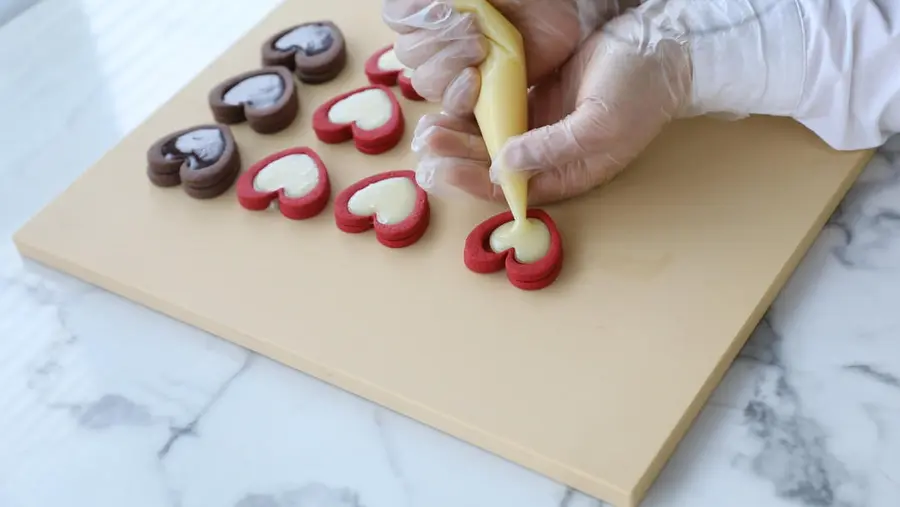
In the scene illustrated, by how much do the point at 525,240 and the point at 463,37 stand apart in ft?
0.47

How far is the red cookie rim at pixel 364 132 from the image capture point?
0.77m

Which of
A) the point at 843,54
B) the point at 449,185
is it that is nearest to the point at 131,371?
the point at 449,185

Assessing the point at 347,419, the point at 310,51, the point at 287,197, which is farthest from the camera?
the point at 310,51

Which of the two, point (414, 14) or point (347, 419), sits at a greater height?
point (414, 14)

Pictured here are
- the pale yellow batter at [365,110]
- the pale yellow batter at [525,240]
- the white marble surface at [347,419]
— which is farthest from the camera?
the pale yellow batter at [365,110]

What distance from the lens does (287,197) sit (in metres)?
0.74

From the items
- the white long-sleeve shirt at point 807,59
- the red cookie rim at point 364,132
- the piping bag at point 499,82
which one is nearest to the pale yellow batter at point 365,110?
the red cookie rim at point 364,132

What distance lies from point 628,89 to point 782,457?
25cm

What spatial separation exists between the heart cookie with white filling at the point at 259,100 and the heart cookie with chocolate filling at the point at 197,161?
0.02 meters

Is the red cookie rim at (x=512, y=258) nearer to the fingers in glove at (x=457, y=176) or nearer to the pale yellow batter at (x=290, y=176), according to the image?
the fingers in glove at (x=457, y=176)

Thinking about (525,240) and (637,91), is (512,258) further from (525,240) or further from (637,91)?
(637,91)

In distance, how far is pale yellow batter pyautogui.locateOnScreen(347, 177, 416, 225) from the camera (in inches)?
27.9

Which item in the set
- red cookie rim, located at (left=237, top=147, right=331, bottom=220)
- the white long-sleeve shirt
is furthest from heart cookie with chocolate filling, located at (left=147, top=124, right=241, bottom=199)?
the white long-sleeve shirt

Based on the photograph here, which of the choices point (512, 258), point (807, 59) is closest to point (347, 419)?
point (512, 258)
